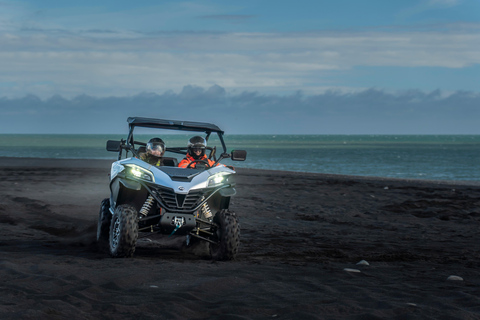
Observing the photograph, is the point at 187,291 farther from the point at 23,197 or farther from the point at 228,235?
the point at 23,197

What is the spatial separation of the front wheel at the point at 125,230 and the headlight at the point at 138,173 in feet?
1.36

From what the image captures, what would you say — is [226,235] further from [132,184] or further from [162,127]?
[162,127]

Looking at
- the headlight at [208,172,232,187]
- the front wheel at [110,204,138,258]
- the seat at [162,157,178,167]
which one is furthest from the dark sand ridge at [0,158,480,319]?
the seat at [162,157,178,167]

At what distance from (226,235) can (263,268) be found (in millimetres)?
724

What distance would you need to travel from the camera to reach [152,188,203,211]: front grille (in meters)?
7.87

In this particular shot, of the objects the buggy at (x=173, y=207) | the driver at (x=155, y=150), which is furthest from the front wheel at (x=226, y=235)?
the driver at (x=155, y=150)

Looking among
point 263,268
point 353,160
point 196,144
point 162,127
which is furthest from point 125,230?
point 353,160

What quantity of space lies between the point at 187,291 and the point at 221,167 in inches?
101

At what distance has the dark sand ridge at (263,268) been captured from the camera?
5.43 metres

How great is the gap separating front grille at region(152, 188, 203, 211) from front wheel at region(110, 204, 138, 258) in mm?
406

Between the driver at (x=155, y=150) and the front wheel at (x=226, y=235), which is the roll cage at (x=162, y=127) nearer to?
the driver at (x=155, y=150)

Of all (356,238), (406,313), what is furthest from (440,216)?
(406,313)

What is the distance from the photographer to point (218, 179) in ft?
26.8

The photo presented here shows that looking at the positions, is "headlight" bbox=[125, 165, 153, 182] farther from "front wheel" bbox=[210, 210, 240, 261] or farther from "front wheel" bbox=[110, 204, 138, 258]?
"front wheel" bbox=[210, 210, 240, 261]
